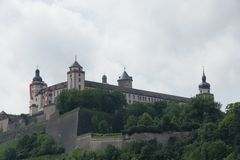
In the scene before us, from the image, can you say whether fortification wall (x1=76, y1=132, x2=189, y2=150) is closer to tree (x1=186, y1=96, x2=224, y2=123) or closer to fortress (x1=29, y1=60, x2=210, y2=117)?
tree (x1=186, y1=96, x2=224, y2=123)

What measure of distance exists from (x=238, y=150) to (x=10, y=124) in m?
39.8

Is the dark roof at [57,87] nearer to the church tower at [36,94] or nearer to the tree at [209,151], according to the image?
the church tower at [36,94]

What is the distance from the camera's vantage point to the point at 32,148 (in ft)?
282

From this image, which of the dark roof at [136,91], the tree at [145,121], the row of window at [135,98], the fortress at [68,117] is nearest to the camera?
the fortress at [68,117]

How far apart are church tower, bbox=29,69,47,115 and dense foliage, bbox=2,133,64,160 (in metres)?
18.3

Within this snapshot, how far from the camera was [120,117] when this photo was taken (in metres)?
87.6

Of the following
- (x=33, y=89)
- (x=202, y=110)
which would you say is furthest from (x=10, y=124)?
(x=202, y=110)

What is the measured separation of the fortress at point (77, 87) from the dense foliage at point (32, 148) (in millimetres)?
9307

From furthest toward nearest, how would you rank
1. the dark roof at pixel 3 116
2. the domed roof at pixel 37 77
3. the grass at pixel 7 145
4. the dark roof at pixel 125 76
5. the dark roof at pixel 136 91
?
the dark roof at pixel 125 76 < the domed roof at pixel 37 77 < the dark roof at pixel 3 116 < the dark roof at pixel 136 91 < the grass at pixel 7 145

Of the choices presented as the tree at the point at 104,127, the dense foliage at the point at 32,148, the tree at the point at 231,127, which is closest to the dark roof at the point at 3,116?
the dense foliage at the point at 32,148

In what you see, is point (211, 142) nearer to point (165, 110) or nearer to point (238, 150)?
point (238, 150)

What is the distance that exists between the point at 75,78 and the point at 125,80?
14.8 m

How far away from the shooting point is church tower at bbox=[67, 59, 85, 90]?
100 m

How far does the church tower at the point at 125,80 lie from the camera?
4473 inches
